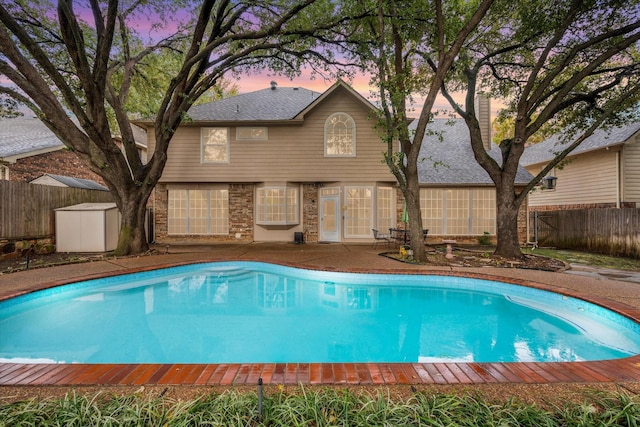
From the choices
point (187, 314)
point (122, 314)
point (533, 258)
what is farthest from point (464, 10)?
point (122, 314)

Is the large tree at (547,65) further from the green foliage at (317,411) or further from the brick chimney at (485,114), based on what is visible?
the green foliage at (317,411)

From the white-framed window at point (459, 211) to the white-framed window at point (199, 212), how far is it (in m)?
8.85

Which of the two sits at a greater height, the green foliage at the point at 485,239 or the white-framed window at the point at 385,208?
the white-framed window at the point at 385,208

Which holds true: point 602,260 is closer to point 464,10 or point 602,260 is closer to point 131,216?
point 464,10

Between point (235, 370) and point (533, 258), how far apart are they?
9363 mm

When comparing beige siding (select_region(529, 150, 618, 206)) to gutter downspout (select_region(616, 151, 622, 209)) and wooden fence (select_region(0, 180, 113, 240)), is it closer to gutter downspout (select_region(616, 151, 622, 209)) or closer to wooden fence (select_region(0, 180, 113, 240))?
gutter downspout (select_region(616, 151, 622, 209))

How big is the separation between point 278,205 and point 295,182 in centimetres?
122

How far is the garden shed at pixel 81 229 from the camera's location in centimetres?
930

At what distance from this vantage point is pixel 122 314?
15.9 ft

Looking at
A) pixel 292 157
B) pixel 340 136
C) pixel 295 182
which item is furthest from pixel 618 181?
pixel 292 157

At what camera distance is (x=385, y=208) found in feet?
40.7

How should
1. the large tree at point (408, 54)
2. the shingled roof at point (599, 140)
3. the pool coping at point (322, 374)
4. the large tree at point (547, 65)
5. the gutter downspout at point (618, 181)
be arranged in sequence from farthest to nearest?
the gutter downspout at point (618, 181) → the shingled roof at point (599, 140) → the large tree at point (547, 65) → the large tree at point (408, 54) → the pool coping at point (322, 374)

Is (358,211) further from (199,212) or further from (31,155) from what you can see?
(31,155)

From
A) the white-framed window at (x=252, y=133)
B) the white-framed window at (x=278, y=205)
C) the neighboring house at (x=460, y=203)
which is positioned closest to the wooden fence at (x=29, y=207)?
the white-framed window at (x=252, y=133)
